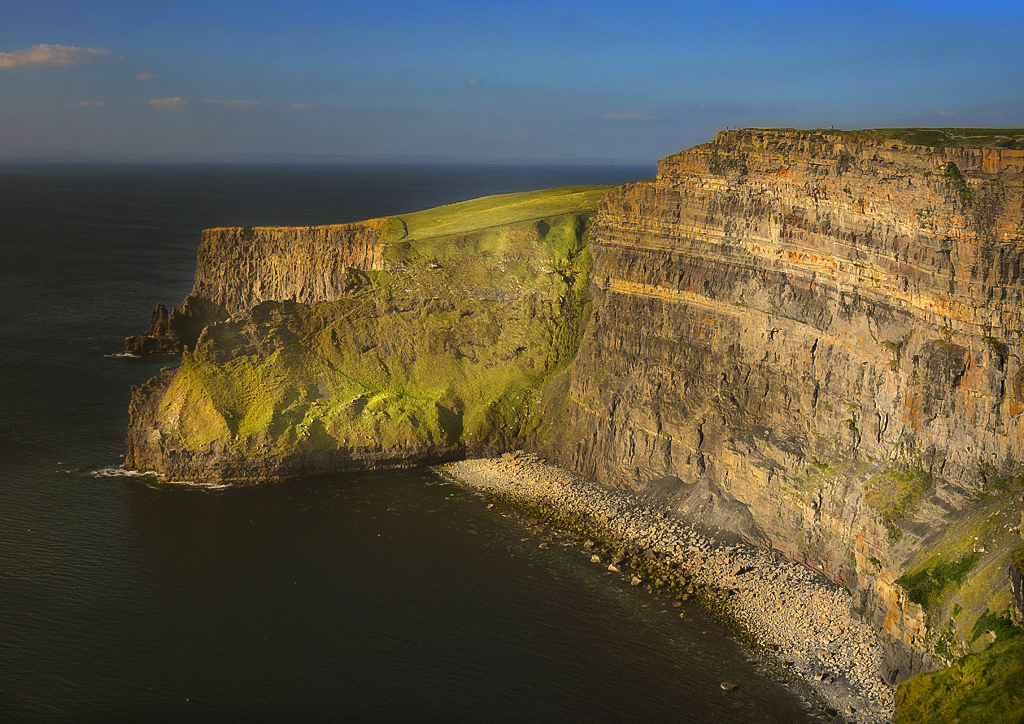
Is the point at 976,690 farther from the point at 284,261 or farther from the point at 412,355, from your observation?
the point at 284,261

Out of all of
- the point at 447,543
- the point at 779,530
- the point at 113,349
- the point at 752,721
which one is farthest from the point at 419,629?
the point at 113,349

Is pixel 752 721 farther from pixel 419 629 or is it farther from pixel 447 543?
pixel 447 543

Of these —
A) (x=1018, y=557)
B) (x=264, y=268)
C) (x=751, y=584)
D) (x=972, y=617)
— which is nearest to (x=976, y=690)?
(x=972, y=617)

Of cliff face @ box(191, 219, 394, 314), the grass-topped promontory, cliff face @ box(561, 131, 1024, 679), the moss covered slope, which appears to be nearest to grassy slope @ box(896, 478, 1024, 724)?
cliff face @ box(561, 131, 1024, 679)

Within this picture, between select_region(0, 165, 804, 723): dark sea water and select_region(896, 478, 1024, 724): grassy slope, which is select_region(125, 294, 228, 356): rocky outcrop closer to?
select_region(0, 165, 804, 723): dark sea water

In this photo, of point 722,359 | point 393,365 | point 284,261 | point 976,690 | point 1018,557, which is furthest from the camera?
point 284,261

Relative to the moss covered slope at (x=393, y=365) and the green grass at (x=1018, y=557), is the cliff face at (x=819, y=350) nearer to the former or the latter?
the green grass at (x=1018, y=557)

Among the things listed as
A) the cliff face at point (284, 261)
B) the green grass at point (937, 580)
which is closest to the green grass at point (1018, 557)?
the green grass at point (937, 580)
